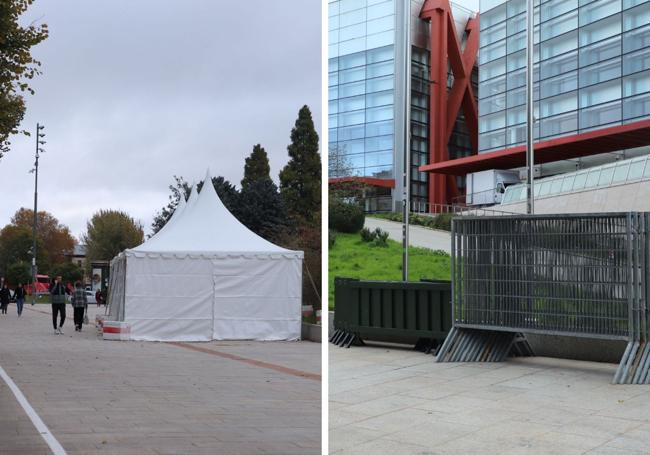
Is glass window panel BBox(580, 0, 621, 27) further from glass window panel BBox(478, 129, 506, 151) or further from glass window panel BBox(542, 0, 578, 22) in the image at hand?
glass window panel BBox(478, 129, 506, 151)

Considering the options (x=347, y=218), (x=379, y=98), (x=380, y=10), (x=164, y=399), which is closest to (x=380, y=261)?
(x=347, y=218)

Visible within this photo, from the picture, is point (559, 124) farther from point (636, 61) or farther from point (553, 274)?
point (553, 274)

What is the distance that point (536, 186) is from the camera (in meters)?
14.4

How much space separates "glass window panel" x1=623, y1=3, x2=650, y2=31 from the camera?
19750mm

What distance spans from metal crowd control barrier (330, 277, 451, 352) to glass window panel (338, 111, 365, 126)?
2.30 metres

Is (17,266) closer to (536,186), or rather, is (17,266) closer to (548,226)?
(536,186)

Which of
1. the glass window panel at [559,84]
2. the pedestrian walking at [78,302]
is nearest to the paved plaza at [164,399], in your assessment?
the pedestrian walking at [78,302]

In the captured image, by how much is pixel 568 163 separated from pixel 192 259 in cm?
776

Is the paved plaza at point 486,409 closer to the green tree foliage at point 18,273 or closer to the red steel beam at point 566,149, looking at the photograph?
the red steel beam at point 566,149

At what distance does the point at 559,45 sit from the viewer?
70.9 ft

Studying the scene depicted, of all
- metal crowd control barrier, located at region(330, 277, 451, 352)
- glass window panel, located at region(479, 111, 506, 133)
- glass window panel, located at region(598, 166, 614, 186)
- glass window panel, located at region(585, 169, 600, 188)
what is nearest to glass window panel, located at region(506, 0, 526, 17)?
glass window panel, located at region(479, 111, 506, 133)

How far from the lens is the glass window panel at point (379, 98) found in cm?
1022

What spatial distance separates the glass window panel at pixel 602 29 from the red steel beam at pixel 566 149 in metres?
2.60

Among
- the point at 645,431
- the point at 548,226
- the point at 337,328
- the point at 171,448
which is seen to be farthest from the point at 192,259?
the point at 645,431
